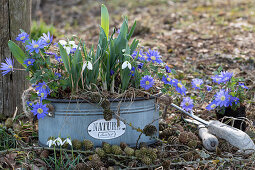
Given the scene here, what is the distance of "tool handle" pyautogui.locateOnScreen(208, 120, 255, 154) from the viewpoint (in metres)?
1.97

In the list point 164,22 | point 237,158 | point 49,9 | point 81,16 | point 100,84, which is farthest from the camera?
point 49,9

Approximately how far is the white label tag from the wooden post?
991 millimetres

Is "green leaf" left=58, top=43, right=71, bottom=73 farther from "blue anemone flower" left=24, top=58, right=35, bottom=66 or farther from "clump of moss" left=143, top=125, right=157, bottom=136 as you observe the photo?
"clump of moss" left=143, top=125, right=157, bottom=136

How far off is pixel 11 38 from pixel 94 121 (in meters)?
1.11

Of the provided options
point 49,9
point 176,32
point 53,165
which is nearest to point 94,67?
point 53,165

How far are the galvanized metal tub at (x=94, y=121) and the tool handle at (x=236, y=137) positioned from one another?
0.42 metres

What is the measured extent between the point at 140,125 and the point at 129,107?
5.7 inches

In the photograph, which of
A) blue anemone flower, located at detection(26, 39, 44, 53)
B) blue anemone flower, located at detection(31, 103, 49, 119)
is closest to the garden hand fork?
blue anemone flower, located at detection(31, 103, 49, 119)

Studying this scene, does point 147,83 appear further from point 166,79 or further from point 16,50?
point 16,50

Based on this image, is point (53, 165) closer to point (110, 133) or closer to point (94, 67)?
point (110, 133)

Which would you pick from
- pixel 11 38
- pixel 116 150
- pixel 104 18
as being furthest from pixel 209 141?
pixel 11 38

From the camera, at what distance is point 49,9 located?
23.7ft

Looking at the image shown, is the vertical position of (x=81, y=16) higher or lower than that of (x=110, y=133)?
higher

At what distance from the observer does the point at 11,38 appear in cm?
262
